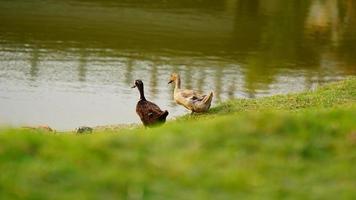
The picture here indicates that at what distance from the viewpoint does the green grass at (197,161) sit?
17.2 ft

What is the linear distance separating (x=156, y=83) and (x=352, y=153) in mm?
17644

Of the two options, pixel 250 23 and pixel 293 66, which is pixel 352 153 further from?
pixel 250 23

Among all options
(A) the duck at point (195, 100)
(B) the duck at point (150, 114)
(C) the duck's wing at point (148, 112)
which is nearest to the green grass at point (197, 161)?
(B) the duck at point (150, 114)

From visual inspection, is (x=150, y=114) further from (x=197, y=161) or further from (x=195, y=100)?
(x=197, y=161)

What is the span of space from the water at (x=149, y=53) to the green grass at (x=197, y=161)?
32.8 ft

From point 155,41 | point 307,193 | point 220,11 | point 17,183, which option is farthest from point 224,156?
point 220,11

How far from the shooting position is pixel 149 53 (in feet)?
95.2

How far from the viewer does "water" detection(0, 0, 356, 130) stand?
68.7 feet

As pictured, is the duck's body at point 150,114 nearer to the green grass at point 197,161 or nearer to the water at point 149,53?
the water at point 149,53

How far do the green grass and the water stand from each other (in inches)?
393

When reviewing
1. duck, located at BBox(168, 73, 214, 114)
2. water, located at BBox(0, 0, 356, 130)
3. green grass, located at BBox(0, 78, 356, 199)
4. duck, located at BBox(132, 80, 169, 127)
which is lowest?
water, located at BBox(0, 0, 356, 130)

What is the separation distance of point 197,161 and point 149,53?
23332 mm

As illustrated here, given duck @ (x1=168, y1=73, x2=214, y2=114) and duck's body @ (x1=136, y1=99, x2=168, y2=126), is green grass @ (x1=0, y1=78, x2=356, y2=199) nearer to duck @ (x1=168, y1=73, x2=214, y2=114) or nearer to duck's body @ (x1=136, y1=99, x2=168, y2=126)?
duck's body @ (x1=136, y1=99, x2=168, y2=126)

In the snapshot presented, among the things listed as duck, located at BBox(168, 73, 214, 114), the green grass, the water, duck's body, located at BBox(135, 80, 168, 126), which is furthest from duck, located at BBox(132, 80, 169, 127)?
the green grass
